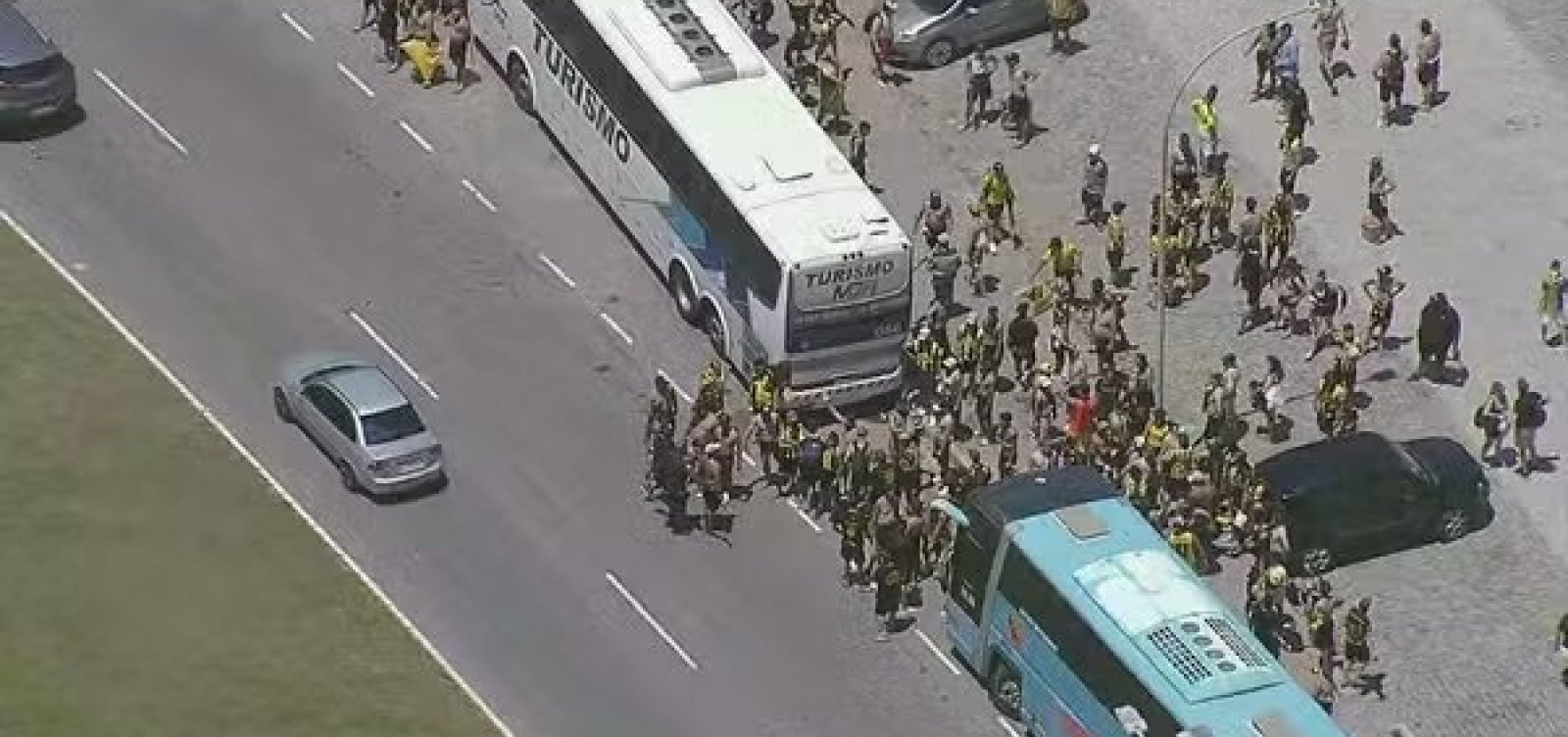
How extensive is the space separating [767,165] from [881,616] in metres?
8.60

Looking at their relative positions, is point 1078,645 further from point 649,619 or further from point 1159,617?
A: point 649,619

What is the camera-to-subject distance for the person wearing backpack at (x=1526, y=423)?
55688mm

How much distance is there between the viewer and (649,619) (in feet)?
174

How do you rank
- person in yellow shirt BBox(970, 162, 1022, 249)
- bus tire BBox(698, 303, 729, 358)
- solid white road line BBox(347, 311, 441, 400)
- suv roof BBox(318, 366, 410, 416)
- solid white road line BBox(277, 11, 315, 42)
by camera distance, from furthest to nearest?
1. solid white road line BBox(277, 11, 315, 42)
2. person in yellow shirt BBox(970, 162, 1022, 249)
3. bus tire BBox(698, 303, 729, 358)
4. solid white road line BBox(347, 311, 441, 400)
5. suv roof BBox(318, 366, 410, 416)

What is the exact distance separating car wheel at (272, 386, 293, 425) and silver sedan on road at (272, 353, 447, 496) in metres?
0.35

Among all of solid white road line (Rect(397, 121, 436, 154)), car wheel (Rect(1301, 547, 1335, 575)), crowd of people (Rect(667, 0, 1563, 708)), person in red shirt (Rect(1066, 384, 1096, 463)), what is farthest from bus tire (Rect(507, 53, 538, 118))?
car wheel (Rect(1301, 547, 1335, 575))

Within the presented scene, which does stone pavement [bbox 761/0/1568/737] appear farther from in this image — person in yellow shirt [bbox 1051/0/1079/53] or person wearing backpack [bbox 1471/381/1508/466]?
person wearing backpack [bbox 1471/381/1508/466]

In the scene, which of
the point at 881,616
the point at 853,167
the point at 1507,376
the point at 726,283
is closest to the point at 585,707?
the point at 881,616

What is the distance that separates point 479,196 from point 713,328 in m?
6.11

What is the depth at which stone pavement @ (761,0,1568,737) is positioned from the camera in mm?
52969

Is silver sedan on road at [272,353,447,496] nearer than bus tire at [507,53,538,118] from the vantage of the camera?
Yes

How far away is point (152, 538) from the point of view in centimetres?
5353

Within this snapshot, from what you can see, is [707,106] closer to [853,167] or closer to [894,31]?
[853,167]

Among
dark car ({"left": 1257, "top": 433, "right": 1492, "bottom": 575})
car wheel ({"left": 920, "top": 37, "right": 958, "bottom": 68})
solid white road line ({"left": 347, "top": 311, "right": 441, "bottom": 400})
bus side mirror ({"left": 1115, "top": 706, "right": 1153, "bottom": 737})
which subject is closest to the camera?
bus side mirror ({"left": 1115, "top": 706, "right": 1153, "bottom": 737})
